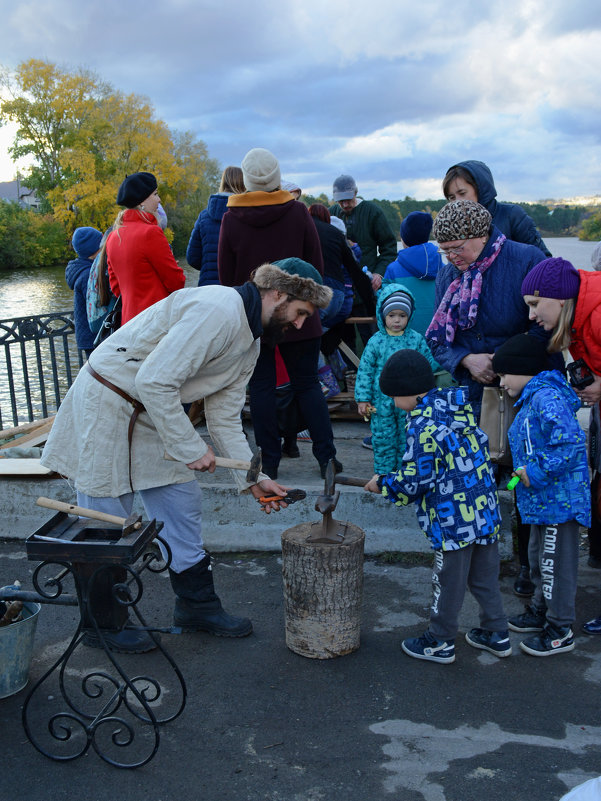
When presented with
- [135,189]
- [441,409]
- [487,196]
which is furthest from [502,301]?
[135,189]

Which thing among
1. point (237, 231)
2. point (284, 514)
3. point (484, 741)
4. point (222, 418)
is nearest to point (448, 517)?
point (484, 741)

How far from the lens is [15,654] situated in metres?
3.13

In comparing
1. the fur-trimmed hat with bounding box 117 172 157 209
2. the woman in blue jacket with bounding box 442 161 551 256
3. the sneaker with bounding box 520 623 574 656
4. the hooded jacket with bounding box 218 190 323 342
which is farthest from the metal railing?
the sneaker with bounding box 520 623 574 656

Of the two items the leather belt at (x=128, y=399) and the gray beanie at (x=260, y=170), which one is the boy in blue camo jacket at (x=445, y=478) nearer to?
the leather belt at (x=128, y=399)

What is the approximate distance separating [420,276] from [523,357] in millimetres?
2083

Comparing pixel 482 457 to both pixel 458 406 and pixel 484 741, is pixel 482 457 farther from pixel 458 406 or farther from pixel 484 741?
pixel 484 741

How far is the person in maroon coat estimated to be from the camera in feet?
14.6

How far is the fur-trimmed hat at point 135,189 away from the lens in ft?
15.2

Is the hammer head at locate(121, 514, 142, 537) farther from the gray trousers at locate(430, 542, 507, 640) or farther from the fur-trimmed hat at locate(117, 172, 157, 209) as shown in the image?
the fur-trimmed hat at locate(117, 172, 157, 209)

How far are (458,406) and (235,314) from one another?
109 cm

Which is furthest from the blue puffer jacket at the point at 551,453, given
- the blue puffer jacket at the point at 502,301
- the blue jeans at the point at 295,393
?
the blue jeans at the point at 295,393

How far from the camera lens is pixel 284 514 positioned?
183 inches

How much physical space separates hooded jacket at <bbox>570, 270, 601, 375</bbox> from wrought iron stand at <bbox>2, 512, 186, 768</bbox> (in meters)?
2.25

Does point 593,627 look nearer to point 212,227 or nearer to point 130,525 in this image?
point 130,525
